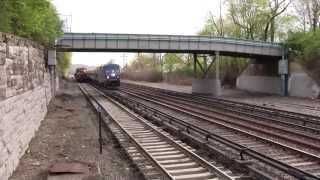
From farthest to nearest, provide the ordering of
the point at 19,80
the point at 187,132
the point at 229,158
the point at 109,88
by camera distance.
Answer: the point at 109,88 < the point at 187,132 < the point at 19,80 < the point at 229,158

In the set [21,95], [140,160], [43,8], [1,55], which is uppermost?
[43,8]

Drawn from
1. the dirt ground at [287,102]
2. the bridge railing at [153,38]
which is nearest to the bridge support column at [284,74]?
the bridge railing at [153,38]

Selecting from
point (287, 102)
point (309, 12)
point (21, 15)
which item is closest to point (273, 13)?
point (309, 12)

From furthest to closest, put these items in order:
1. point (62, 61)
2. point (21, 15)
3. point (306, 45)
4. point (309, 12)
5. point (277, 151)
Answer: point (62, 61)
point (309, 12)
point (306, 45)
point (21, 15)
point (277, 151)

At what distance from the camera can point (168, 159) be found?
13945 millimetres

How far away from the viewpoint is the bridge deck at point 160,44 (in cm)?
4784

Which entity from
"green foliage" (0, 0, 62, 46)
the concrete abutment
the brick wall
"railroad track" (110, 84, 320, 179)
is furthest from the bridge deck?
the brick wall

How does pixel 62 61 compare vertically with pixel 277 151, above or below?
above

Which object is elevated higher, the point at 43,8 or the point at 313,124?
the point at 43,8

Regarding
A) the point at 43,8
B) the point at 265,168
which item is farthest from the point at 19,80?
the point at 43,8

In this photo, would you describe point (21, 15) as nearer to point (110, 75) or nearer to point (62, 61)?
point (110, 75)

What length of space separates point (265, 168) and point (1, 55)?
6607mm

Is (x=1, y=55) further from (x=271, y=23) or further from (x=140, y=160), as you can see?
(x=271, y=23)

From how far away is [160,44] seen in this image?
163 feet
